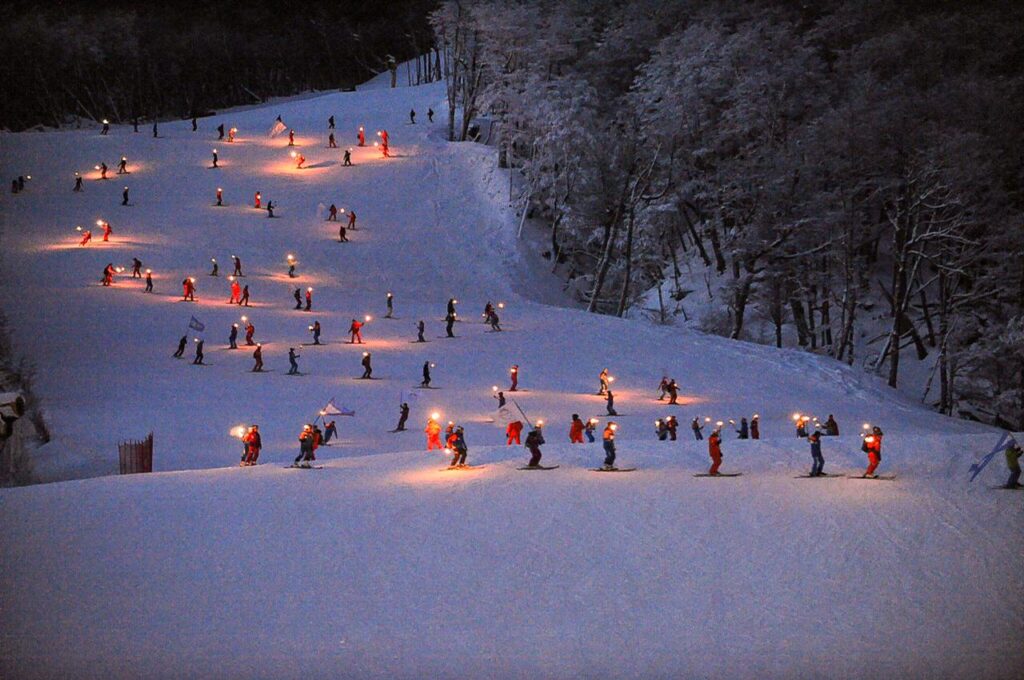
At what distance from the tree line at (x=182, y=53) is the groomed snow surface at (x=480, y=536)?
2188 inches

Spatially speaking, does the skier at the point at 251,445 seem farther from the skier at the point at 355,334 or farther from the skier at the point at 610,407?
the skier at the point at 355,334

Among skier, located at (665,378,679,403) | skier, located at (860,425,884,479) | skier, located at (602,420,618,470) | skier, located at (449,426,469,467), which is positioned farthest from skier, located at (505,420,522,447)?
skier, located at (665,378,679,403)

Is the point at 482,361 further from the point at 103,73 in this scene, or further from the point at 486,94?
the point at 103,73

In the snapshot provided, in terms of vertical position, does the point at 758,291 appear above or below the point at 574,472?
above

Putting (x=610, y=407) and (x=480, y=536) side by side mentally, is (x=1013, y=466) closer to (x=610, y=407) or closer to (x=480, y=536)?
(x=480, y=536)

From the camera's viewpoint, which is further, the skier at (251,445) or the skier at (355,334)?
the skier at (355,334)

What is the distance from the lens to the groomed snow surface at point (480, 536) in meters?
11.8

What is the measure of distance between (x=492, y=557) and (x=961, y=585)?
272 inches

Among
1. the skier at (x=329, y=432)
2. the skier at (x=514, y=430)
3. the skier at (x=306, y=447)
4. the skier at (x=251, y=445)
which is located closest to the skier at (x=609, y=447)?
the skier at (x=514, y=430)

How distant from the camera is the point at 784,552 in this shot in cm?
1490

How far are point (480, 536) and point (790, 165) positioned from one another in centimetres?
3729

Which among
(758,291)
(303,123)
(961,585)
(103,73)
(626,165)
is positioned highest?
(103,73)

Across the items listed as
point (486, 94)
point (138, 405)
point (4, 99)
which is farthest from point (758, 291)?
point (4, 99)

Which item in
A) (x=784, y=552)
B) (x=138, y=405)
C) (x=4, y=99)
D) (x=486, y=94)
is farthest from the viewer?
(x=4, y=99)
